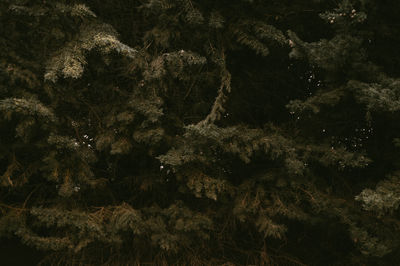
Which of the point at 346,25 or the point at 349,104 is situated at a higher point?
the point at 346,25

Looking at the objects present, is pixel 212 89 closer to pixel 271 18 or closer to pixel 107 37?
pixel 271 18

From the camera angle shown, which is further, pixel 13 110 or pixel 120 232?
pixel 120 232

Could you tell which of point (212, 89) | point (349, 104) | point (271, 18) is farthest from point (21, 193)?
point (349, 104)

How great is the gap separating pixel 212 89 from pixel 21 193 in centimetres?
300

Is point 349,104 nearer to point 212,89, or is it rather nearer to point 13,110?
point 212,89

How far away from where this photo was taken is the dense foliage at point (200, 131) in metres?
4.62

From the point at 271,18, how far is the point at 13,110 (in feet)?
11.2

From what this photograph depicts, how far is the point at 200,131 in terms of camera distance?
177 inches

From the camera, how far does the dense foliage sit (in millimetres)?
4621

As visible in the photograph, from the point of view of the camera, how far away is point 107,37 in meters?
4.61

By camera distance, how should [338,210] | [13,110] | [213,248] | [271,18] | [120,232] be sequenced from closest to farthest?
[13,110]
[338,210]
[120,232]
[271,18]
[213,248]

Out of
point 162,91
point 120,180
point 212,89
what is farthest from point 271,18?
point 120,180

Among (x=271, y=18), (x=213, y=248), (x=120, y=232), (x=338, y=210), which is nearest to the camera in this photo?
(x=338, y=210)

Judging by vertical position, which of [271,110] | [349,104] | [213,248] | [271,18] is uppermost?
[271,18]
